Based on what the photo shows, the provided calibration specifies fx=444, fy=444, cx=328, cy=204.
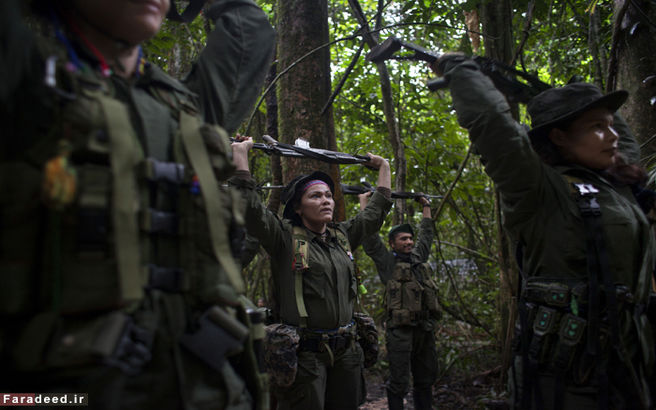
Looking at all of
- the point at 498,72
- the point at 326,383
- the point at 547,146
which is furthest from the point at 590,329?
the point at 326,383

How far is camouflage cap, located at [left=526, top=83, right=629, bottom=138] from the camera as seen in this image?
2.40 m

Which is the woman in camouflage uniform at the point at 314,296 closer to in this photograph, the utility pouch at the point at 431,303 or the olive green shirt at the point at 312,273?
the olive green shirt at the point at 312,273

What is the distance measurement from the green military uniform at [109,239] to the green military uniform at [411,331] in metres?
4.32

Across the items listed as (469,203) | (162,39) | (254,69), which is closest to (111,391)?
(254,69)

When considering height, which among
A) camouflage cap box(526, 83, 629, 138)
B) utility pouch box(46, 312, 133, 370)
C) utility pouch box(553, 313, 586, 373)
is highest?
camouflage cap box(526, 83, 629, 138)

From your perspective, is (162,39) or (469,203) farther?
(469,203)

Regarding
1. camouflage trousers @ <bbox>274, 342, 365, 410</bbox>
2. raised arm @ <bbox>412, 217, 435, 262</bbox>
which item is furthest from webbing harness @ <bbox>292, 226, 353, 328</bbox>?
raised arm @ <bbox>412, 217, 435, 262</bbox>

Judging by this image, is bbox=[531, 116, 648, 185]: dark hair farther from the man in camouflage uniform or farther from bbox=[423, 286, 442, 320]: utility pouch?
bbox=[423, 286, 442, 320]: utility pouch

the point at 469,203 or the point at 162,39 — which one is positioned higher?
the point at 162,39

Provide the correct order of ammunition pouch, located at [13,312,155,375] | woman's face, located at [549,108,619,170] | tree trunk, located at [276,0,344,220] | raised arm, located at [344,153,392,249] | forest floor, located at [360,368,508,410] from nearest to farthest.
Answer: ammunition pouch, located at [13,312,155,375]
woman's face, located at [549,108,619,170]
raised arm, located at [344,153,392,249]
tree trunk, located at [276,0,344,220]
forest floor, located at [360,368,508,410]

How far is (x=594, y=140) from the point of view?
2.46 meters

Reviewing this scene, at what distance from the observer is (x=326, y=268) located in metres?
3.68

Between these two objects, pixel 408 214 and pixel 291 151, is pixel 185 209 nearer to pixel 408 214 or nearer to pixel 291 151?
pixel 291 151

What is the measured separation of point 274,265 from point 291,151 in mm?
991
